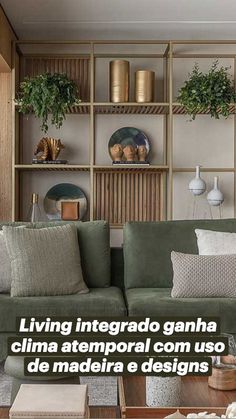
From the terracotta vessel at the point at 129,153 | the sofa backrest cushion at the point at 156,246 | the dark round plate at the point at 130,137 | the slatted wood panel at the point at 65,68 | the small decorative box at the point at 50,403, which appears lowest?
the small decorative box at the point at 50,403

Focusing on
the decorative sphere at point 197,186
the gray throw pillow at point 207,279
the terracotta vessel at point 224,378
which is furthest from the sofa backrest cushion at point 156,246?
the terracotta vessel at point 224,378

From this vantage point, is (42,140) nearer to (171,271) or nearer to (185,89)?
(185,89)

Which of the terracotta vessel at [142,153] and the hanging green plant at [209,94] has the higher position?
the hanging green plant at [209,94]

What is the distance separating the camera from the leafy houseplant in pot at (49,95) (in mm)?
5426

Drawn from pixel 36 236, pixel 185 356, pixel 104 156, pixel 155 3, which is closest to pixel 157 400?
pixel 185 356

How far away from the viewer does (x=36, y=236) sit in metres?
4.00

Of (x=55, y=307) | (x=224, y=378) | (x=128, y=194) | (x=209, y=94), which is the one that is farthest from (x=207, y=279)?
(x=128, y=194)

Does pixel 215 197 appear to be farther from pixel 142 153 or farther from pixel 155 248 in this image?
pixel 155 248

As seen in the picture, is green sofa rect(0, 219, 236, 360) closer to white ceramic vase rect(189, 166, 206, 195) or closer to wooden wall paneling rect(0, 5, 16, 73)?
white ceramic vase rect(189, 166, 206, 195)

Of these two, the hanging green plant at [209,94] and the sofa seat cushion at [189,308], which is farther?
the hanging green plant at [209,94]

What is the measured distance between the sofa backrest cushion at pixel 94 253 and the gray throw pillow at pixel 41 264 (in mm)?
187

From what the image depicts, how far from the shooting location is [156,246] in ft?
14.1

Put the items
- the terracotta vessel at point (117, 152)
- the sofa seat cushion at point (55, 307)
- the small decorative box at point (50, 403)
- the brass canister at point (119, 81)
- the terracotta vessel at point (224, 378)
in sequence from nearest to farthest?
the small decorative box at point (50, 403) < the terracotta vessel at point (224, 378) < the sofa seat cushion at point (55, 307) < the brass canister at point (119, 81) < the terracotta vessel at point (117, 152)

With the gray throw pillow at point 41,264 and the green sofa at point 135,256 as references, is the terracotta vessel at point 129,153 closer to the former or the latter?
the green sofa at point 135,256
